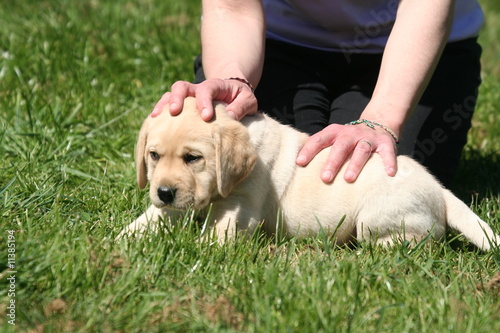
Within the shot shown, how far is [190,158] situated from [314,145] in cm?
68

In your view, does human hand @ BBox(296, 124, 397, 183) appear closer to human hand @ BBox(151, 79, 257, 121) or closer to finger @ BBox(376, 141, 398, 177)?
finger @ BBox(376, 141, 398, 177)

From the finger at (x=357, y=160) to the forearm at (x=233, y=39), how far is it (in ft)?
2.70

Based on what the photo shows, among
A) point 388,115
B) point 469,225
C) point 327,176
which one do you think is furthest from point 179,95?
point 469,225

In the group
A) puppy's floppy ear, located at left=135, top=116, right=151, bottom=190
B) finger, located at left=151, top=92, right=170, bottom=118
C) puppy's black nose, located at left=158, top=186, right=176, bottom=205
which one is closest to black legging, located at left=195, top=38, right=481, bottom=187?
finger, located at left=151, top=92, right=170, bottom=118

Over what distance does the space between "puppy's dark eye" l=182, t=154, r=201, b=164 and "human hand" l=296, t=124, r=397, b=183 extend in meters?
0.55

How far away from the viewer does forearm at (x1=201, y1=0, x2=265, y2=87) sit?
12.8 feet

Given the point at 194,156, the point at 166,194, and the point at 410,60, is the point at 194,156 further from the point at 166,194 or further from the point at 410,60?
the point at 410,60

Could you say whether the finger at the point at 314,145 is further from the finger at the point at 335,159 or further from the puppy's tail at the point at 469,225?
the puppy's tail at the point at 469,225

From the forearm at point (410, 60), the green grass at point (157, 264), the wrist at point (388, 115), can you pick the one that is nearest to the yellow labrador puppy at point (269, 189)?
the green grass at point (157, 264)

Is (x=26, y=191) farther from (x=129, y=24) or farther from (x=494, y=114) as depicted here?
(x=494, y=114)

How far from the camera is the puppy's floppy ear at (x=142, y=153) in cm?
329

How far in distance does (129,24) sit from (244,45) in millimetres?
2747

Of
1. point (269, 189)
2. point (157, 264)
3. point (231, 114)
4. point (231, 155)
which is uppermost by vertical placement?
point (231, 114)

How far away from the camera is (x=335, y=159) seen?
335 centimetres
